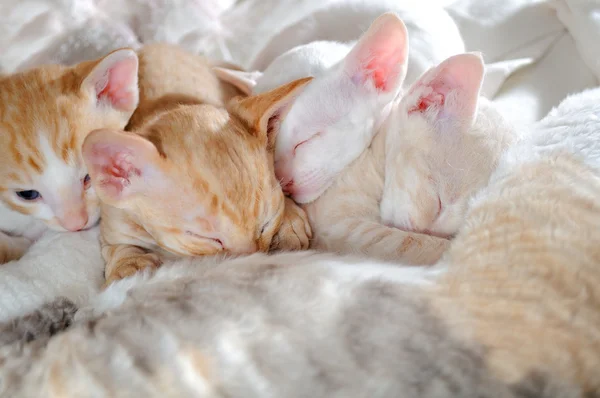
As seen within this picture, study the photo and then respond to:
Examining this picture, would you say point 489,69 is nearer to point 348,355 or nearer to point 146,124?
point 146,124

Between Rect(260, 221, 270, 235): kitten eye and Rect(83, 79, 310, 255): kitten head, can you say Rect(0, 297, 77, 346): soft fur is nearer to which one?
Rect(83, 79, 310, 255): kitten head

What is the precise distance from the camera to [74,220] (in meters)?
1.18

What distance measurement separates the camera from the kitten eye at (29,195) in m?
1.19

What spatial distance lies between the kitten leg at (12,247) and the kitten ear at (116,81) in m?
0.36

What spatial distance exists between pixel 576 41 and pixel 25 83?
4.98 ft

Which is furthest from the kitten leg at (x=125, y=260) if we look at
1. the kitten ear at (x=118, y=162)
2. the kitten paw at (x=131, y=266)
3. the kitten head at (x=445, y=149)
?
the kitten head at (x=445, y=149)

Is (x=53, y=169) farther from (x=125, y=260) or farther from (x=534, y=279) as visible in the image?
(x=534, y=279)

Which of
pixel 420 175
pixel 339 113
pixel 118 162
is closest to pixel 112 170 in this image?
pixel 118 162

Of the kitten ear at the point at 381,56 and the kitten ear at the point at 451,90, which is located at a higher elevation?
the kitten ear at the point at 381,56

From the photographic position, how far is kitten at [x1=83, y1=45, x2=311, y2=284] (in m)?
0.98

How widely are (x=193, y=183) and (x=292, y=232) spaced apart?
0.27 meters

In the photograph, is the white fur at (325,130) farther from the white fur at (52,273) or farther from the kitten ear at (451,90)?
the white fur at (52,273)

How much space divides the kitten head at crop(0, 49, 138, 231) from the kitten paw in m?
0.21

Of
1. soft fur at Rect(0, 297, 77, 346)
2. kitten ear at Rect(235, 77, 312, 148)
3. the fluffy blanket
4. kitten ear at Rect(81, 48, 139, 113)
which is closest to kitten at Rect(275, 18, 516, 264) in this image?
kitten ear at Rect(235, 77, 312, 148)
